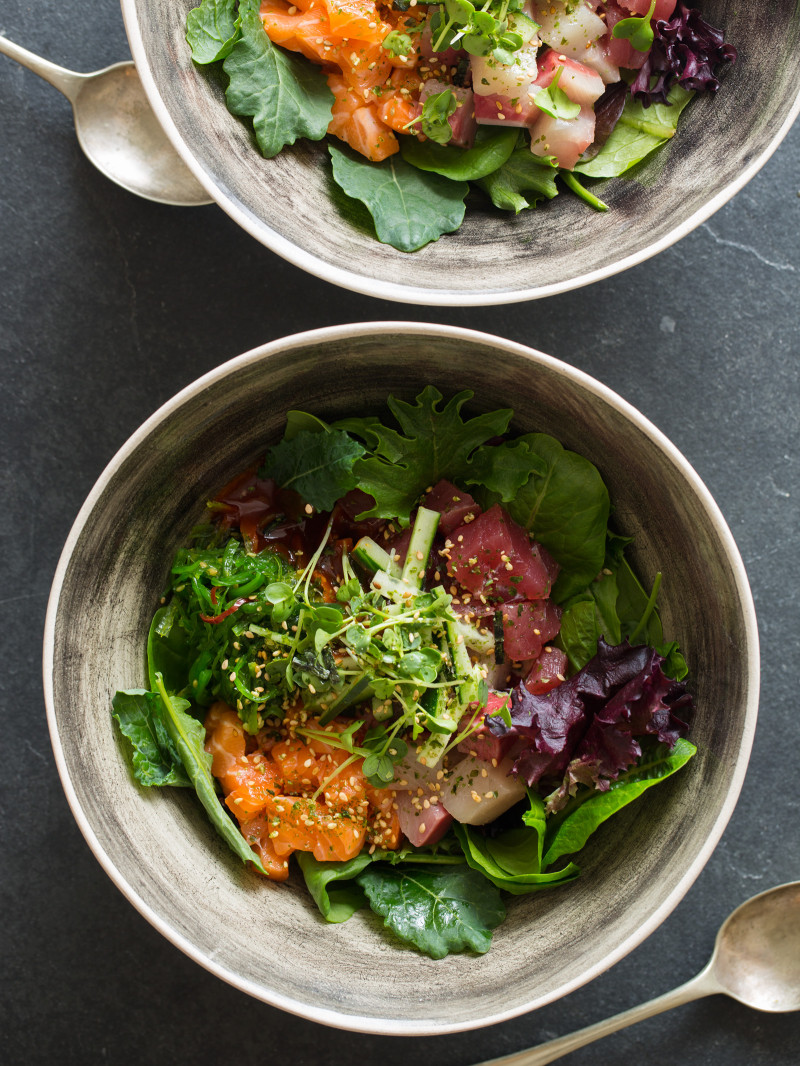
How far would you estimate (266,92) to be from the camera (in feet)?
5.08

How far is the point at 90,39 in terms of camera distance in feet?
6.02

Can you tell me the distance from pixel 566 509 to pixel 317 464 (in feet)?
1.57

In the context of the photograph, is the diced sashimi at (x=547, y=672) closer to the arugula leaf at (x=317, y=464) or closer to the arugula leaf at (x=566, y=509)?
the arugula leaf at (x=566, y=509)

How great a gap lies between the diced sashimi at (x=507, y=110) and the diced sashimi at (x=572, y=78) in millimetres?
47

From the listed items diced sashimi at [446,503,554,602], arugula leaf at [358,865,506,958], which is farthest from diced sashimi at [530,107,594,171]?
arugula leaf at [358,865,506,958]

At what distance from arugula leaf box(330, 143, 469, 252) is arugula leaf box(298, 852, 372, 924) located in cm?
114

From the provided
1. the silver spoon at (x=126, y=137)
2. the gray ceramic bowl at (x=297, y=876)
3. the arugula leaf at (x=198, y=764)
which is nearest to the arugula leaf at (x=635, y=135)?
the gray ceramic bowl at (x=297, y=876)

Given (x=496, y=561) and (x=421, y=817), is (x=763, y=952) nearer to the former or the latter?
(x=421, y=817)

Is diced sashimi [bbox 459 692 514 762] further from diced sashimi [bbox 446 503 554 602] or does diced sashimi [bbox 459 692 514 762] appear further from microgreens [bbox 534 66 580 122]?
microgreens [bbox 534 66 580 122]

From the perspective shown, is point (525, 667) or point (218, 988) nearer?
point (525, 667)

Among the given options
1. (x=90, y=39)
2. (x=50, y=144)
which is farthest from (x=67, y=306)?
(x=90, y=39)

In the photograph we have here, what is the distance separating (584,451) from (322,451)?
49cm

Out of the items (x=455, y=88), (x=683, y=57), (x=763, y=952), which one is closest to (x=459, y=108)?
(x=455, y=88)

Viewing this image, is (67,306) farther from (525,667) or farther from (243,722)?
(525,667)
